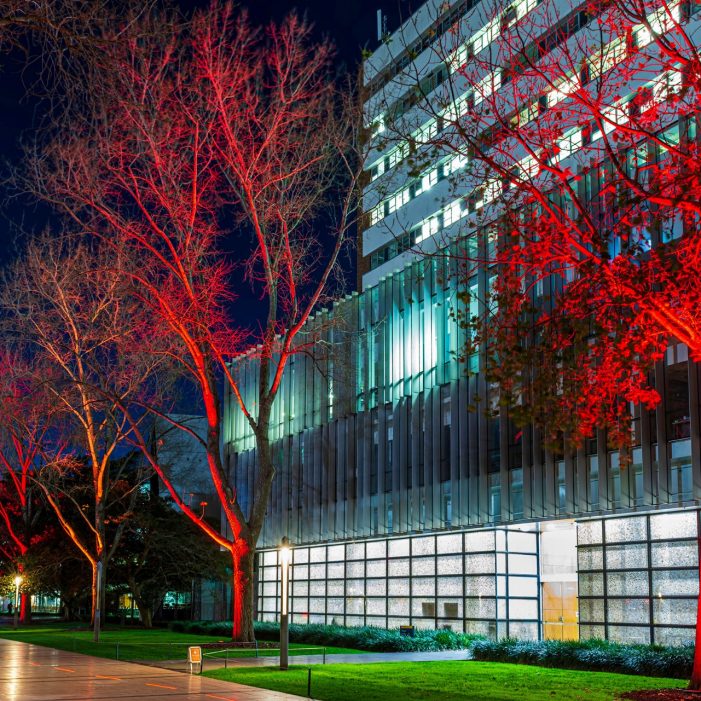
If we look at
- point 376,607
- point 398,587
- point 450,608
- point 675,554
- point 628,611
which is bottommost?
point 376,607

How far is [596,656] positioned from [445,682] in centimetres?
→ 503

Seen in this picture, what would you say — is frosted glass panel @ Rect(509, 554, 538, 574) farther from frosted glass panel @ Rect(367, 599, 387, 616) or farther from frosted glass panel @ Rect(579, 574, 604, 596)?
frosted glass panel @ Rect(367, 599, 387, 616)

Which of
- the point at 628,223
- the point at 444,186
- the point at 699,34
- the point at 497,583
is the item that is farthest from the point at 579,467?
the point at 444,186

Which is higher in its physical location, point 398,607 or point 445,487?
point 445,487

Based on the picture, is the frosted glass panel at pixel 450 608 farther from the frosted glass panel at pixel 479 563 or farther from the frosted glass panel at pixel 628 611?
the frosted glass panel at pixel 628 611

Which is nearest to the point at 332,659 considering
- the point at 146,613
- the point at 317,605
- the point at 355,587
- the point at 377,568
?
the point at 377,568

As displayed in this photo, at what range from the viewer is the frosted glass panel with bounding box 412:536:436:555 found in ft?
119

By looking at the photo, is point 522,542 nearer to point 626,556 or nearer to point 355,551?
point 626,556

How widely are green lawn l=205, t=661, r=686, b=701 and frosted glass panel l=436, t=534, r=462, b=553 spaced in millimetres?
9022

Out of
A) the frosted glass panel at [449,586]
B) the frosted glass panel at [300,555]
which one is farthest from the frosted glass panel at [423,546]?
the frosted glass panel at [300,555]

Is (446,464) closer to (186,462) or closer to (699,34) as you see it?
(699,34)

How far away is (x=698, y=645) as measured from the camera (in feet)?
52.2

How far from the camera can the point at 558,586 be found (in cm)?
3388

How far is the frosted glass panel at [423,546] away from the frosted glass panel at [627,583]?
8896 mm
